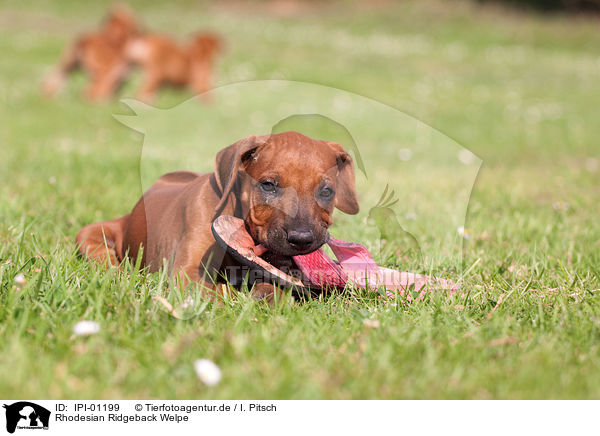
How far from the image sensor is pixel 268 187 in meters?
2.65

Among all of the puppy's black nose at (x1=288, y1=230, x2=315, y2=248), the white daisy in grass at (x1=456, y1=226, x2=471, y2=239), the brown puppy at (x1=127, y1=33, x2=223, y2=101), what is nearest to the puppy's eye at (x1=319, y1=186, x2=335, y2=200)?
the puppy's black nose at (x1=288, y1=230, x2=315, y2=248)

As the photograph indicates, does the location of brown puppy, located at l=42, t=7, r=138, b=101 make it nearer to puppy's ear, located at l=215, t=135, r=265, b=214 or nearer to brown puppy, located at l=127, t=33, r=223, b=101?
brown puppy, located at l=127, t=33, r=223, b=101

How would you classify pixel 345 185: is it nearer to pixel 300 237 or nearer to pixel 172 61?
pixel 300 237

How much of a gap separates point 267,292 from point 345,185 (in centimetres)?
60

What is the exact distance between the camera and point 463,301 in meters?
2.70

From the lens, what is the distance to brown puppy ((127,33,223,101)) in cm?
1029

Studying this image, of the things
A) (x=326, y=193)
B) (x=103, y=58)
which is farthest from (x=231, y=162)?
(x=103, y=58)
